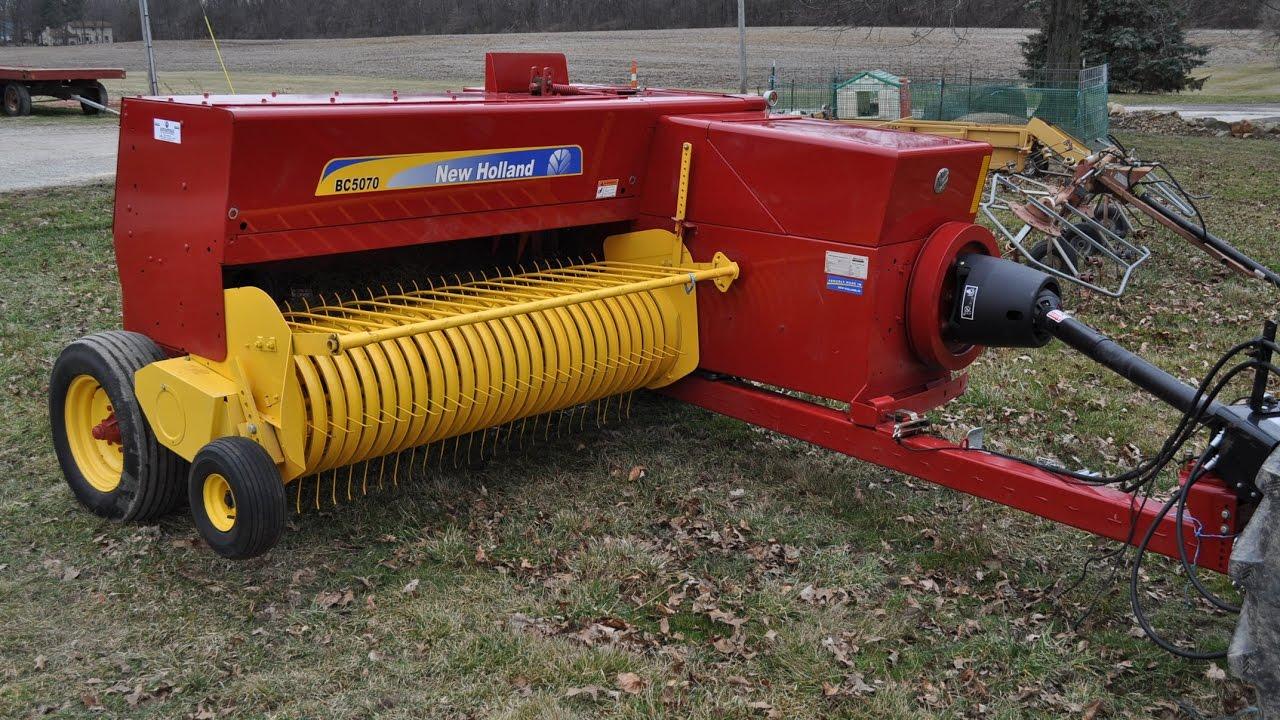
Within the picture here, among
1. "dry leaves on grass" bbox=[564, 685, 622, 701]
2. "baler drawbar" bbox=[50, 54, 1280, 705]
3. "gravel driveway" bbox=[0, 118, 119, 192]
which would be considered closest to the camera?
"dry leaves on grass" bbox=[564, 685, 622, 701]

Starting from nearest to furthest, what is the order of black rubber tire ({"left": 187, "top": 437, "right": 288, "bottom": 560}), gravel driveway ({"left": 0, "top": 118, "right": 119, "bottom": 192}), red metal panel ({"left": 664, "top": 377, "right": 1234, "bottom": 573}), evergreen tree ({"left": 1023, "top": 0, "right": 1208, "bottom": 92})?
1. red metal panel ({"left": 664, "top": 377, "right": 1234, "bottom": 573})
2. black rubber tire ({"left": 187, "top": 437, "right": 288, "bottom": 560})
3. gravel driveway ({"left": 0, "top": 118, "right": 119, "bottom": 192})
4. evergreen tree ({"left": 1023, "top": 0, "right": 1208, "bottom": 92})

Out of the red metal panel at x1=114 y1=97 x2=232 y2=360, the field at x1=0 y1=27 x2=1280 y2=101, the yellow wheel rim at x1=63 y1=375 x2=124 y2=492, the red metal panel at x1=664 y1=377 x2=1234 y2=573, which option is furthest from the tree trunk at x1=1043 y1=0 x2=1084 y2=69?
the yellow wheel rim at x1=63 y1=375 x2=124 y2=492

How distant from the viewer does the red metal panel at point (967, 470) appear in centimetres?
381

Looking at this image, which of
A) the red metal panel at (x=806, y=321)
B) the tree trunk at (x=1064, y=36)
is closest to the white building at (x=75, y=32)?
the tree trunk at (x=1064, y=36)

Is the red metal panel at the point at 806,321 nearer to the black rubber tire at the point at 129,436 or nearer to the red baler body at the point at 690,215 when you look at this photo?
the red baler body at the point at 690,215

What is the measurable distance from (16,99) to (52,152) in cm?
692

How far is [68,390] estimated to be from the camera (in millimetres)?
4906

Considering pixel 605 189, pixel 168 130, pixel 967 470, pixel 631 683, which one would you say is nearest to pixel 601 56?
pixel 605 189

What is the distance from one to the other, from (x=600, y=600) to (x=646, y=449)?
5.21 ft

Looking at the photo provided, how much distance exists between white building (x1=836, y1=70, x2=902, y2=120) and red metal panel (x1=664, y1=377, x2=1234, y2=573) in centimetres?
1719

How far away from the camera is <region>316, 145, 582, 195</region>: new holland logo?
14.6 ft

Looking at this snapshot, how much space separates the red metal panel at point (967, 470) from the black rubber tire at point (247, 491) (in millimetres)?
2261

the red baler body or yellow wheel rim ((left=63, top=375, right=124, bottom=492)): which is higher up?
the red baler body

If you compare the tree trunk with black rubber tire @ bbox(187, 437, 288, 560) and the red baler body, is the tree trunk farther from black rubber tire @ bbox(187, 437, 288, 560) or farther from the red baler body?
black rubber tire @ bbox(187, 437, 288, 560)
